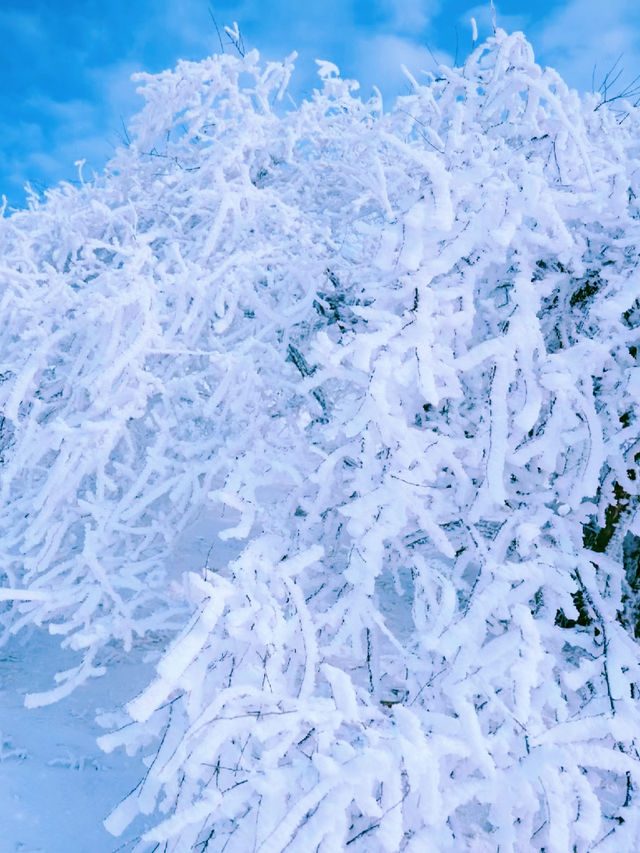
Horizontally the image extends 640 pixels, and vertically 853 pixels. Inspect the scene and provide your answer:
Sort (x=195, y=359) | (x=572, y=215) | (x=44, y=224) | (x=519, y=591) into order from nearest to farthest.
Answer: (x=519, y=591)
(x=572, y=215)
(x=195, y=359)
(x=44, y=224)

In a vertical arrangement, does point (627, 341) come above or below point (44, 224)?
below

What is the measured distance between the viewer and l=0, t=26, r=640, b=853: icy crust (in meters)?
1.98

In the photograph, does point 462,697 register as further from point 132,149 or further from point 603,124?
point 132,149

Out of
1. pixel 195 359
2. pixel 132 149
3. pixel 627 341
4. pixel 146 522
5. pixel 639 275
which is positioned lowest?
pixel 627 341

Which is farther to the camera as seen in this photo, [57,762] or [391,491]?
[57,762]

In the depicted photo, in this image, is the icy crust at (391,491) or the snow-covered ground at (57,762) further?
the snow-covered ground at (57,762)

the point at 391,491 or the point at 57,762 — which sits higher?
the point at 391,491

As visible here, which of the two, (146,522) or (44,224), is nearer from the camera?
(146,522)

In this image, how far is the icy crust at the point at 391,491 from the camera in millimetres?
1976

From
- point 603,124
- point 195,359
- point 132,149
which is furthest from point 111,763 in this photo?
point 132,149

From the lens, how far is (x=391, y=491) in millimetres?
2643

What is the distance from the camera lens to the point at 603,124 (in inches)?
185

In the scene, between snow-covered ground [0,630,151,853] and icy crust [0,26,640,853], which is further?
snow-covered ground [0,630,151,853]

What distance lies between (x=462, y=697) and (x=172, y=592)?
4.22 metres
